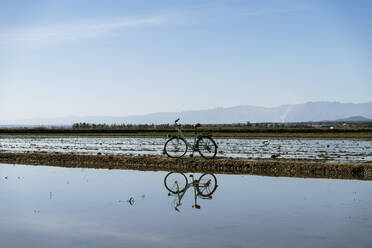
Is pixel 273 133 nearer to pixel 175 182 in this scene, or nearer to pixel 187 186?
pixel 175 182

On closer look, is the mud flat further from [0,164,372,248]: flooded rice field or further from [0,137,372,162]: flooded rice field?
[0,137,372,162]: flooded rice field

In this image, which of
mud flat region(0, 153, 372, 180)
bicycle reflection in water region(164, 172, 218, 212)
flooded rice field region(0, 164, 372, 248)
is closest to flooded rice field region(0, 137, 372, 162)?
mud flat region(0, 153, 372, 180)

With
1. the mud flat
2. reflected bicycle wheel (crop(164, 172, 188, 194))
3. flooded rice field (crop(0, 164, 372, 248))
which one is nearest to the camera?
flooded rice field (crop(0, 164, 372, 248))

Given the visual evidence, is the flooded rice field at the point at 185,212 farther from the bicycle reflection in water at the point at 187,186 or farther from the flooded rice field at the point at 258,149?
the flooded rice field at the point at 258,149

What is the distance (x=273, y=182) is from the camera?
1320 cm

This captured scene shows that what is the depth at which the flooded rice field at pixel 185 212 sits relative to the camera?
720cm

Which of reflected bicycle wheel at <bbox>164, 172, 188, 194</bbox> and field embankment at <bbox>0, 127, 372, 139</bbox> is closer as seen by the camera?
reflected bicycle wheel at <bbox>164, 172, 188, 194</bbox>

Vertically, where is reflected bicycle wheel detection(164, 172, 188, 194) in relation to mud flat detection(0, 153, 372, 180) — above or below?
below

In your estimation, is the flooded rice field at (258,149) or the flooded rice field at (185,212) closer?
the flooded rice field at (185,212)

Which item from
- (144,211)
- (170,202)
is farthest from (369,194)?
(144,211)

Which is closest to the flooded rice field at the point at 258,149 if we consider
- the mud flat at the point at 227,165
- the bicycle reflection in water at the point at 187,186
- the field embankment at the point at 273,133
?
the mud flat at the point at 227,165

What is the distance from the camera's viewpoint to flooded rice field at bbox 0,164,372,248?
7.20 m

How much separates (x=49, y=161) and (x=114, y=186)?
27.2 feet

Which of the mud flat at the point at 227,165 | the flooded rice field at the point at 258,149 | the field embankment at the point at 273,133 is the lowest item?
the mud flat at the point at 227,165
